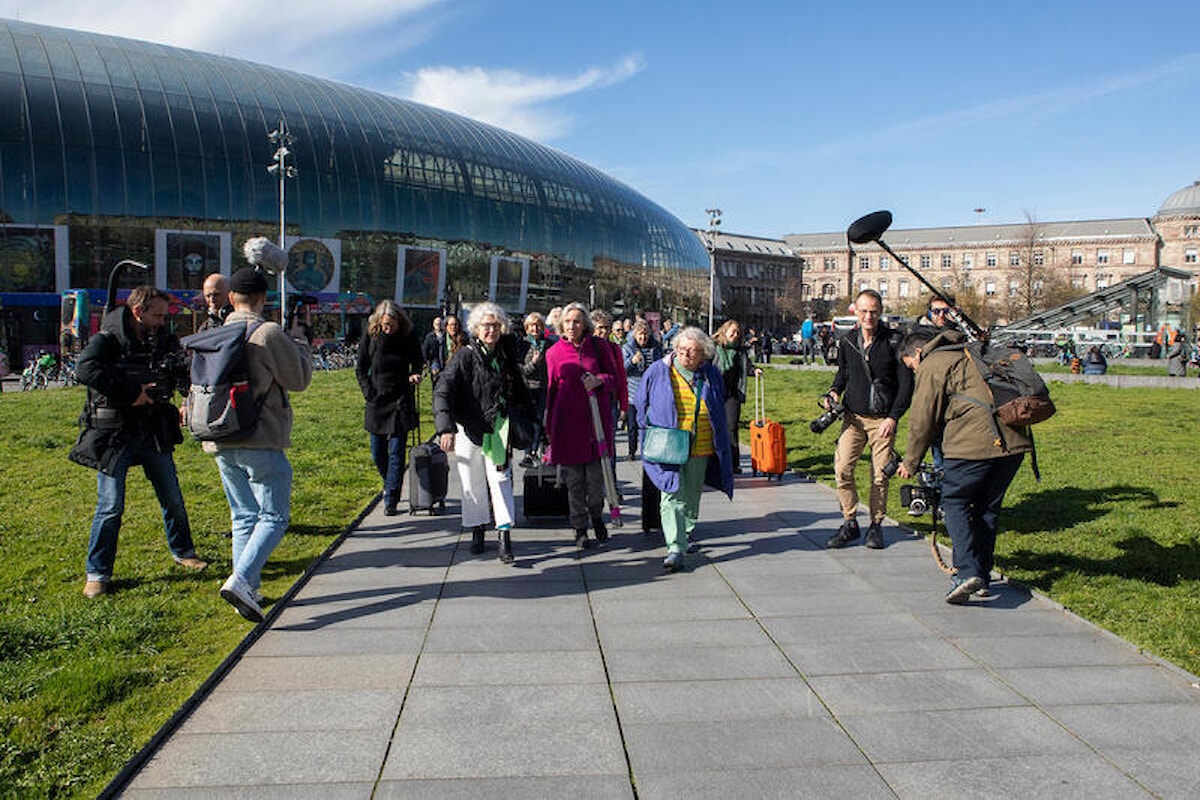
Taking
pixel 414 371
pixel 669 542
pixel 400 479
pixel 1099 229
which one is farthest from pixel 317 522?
pixel 1099 229

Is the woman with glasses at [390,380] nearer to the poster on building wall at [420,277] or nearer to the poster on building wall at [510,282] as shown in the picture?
the poster on building wall at [420,277]

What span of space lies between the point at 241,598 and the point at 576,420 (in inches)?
110

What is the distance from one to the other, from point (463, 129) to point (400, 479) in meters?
62.8

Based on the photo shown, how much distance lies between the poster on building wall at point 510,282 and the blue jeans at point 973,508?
58.6m

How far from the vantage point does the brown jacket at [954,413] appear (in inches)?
199

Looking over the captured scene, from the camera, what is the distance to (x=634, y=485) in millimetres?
9695

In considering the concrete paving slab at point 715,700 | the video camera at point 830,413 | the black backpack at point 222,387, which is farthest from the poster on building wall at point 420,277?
the concrete paving slab at point 715,700

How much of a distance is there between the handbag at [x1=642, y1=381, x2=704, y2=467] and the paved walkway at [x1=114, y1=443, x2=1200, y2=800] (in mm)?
785

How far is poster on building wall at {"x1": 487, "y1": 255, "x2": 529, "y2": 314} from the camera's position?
207ft

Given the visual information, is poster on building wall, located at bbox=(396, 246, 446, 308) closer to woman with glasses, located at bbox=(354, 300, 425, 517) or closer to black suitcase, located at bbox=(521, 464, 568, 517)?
woman with glasses, located at bbox=(354, 300, 425, 517)

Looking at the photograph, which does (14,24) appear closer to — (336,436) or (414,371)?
(336,436)

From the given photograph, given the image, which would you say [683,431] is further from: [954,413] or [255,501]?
[255,501]

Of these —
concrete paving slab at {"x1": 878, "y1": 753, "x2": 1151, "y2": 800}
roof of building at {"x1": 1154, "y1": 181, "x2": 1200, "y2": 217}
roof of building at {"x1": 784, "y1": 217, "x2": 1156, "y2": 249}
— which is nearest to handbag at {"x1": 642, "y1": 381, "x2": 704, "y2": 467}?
concrete paving slab at {"x1": 878, "y1": 753, "x2": 1151, "y2": 800}

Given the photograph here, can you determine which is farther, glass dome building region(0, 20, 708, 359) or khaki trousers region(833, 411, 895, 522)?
glass dome building region(0, 20, 708, 359)
